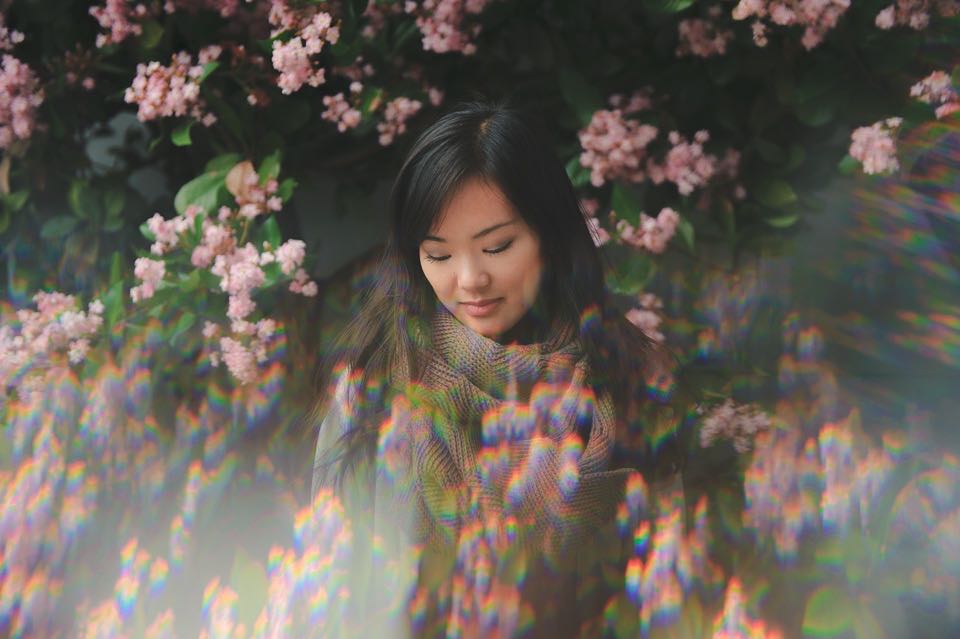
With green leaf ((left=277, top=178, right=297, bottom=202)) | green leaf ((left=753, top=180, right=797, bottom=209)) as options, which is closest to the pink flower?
green leaf ((left=277, top=178, right=297, bottom=202))

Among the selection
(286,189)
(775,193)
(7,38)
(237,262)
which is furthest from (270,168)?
(775,193)

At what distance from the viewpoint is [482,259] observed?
1.03 meters

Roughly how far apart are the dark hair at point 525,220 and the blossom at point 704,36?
1.13ft

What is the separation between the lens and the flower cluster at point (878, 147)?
122 cm

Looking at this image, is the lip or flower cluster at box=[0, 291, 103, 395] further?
flower cluster at box=[0, 291, 103, 395]

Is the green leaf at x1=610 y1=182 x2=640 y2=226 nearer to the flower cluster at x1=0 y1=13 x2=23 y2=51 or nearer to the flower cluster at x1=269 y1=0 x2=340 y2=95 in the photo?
the flower cluster at x1=269 y1=0 x2=340 y2=95

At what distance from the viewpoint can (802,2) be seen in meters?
1.22

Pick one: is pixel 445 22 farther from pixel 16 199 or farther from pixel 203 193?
pixel 16 199

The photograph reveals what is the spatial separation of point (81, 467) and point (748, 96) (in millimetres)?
997

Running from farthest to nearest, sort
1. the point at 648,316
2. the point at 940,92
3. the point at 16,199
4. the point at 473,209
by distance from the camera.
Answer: the point at 16,199, the point at 648,316, the point at 940,92, the point at 473,209

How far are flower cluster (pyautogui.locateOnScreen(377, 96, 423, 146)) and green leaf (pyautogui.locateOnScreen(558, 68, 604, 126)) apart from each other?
0.18 metres

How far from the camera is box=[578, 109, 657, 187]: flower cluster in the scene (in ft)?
4.30

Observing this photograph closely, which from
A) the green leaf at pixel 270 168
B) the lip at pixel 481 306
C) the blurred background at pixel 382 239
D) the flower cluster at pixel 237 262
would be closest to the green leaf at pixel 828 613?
the blurred background at pixel 382 239

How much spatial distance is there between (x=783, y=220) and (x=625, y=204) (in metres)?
0.21
